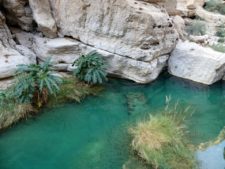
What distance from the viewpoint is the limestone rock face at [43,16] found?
10702 mm

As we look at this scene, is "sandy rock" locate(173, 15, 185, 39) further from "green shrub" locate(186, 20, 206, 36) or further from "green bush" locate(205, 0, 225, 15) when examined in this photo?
"green bush" locate(205, 0, 225, 15)

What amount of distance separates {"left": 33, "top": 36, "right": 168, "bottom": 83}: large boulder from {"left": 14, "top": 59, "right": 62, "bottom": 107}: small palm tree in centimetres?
168

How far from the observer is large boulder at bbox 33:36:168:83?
34.7 ft

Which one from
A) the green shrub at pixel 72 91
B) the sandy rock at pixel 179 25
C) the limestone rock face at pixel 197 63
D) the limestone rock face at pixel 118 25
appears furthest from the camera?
the sandy rock at pixel 179 25

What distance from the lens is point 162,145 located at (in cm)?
711

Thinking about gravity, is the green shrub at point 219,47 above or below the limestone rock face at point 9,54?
below

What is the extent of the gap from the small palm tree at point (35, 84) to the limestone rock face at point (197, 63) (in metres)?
4.16

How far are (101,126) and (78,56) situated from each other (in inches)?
122

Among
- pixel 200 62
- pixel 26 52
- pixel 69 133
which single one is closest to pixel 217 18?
pixel 200 62

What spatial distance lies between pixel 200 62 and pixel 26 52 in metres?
5.37

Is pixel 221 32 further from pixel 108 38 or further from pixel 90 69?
pixel 90 69

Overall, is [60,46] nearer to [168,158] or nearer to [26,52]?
[26,52]

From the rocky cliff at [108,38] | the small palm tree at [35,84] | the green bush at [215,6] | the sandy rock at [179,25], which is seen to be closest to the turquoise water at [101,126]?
the small palm tree at [35,84]

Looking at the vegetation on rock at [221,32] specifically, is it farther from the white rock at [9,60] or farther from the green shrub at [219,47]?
the white rock at [9,60]
